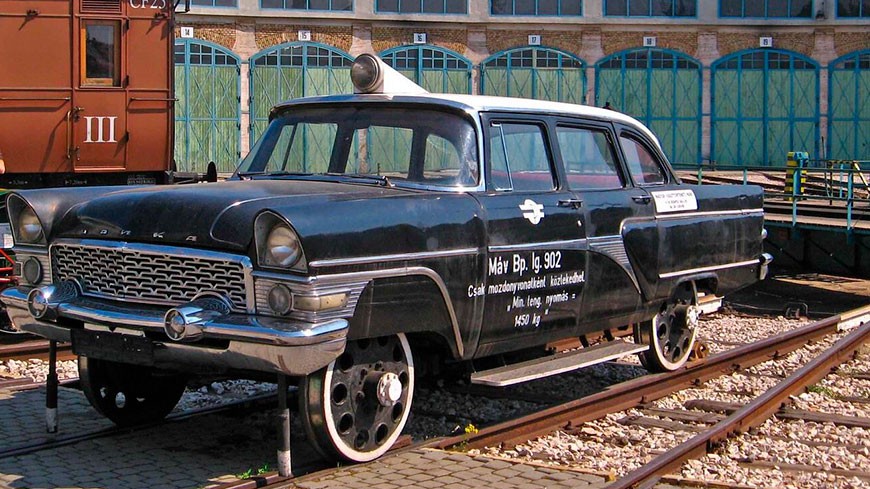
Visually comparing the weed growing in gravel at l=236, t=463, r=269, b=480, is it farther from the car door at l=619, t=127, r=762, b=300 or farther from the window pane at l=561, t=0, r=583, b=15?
the window pane at l=561, t=0, r=583, b=15

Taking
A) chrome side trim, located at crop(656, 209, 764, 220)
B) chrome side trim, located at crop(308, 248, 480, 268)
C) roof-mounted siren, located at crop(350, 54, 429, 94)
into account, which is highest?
roof-mounted siren, located at crop(350, 54, 429, 94)

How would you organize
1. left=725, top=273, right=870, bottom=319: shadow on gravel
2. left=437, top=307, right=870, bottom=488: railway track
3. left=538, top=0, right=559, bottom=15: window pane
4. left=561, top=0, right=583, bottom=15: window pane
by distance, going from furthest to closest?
left=561, top=0, right=583, bottom=15: window pane < left=538, top=0, right=559, bottom=15: window pane < left=725, top=273, right=870, bottom=319: shadow on gravel < left=437, top=307, right=870, bottom=488: railway track

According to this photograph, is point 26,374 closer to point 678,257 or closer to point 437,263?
point 437,263

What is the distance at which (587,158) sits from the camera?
25.4ft

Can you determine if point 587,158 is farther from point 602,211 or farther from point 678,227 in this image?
point 678,227

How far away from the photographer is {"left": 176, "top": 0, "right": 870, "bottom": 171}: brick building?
3188cm

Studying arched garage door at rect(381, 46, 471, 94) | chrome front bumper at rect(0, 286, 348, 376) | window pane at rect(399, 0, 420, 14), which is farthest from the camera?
arched garage door at rect(381, 46, 471, 94)

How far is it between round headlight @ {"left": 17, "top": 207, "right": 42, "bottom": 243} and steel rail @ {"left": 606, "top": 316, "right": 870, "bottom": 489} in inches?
130

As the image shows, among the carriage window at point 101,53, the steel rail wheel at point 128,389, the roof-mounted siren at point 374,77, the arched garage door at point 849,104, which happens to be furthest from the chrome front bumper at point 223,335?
the arched garage door at point 849,104

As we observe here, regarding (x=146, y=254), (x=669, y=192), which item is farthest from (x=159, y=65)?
(x=146, y=254)

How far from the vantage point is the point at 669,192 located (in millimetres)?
8227

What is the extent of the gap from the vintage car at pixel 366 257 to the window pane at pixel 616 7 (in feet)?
88.0

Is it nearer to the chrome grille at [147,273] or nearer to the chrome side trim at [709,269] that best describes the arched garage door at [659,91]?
the chrome side trim at [709,269]

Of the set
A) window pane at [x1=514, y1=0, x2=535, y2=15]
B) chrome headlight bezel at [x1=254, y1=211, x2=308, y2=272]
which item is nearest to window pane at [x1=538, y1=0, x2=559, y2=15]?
window pane at [x1=514, y1=0, x2=535, y2=15]
